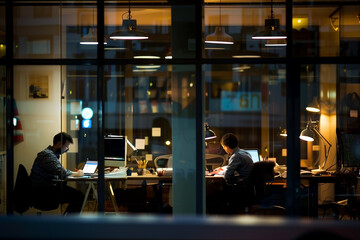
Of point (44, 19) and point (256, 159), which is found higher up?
point (44, 19)

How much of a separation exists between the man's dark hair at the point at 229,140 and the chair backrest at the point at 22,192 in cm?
305

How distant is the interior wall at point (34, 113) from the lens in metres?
6.55

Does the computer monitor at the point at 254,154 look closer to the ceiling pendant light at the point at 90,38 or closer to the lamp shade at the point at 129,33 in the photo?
the lamp shade at the point at 129,33

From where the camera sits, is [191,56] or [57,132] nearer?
[191,56]

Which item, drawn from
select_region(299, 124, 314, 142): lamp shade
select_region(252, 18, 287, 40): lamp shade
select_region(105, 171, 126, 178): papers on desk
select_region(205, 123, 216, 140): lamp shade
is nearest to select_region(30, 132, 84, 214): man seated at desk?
select_region(105, 171, 126, 178): papers on desk

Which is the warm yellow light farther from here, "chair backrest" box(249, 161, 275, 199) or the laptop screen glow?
the laptop screen glow

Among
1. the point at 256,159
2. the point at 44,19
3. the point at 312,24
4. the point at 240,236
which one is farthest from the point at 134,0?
the point at 240,236

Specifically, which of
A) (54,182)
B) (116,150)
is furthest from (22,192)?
(116,150)

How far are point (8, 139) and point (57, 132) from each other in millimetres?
682

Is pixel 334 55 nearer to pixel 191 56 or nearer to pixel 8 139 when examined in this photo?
pixel 191 56

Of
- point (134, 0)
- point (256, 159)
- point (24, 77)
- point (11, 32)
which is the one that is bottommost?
point (256, 159)

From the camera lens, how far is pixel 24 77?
21.6ft

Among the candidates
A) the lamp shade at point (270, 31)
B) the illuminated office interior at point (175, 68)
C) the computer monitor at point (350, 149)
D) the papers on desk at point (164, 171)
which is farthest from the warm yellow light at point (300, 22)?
the papers on desk at point (164, 171)

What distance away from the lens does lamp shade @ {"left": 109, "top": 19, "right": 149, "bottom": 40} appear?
671 centimetres
